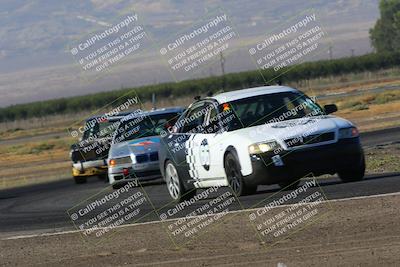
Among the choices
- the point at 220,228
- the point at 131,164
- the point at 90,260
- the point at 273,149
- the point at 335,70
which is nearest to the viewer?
the point at 90,260

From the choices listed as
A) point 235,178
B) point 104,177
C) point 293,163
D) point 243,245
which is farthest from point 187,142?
point 104,177

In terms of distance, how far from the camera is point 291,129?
15.3 m

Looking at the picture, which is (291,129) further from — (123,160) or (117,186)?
(117,186)

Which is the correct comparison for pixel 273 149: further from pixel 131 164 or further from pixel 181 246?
pixel 131 164

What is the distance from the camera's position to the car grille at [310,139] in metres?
15.1

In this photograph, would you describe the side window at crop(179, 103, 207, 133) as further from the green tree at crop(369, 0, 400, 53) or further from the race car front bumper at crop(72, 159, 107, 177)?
the green tree at crop(369, 0, 400, 53)

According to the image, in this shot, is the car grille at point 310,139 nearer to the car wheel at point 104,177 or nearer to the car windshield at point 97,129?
the car windshield at point 97,129

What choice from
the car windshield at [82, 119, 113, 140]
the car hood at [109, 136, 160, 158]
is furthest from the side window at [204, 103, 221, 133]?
the car windshield at [82, 119, 113, 140]

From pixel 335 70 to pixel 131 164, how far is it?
105 metres

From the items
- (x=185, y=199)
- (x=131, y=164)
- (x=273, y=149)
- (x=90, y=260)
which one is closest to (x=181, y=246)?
(x=90, y=260)

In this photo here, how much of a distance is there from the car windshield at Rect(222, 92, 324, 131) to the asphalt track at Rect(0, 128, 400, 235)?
1051mm

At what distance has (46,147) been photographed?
200 feet

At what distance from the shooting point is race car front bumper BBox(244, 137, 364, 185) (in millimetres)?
15094

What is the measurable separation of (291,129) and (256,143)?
523 millimetres
